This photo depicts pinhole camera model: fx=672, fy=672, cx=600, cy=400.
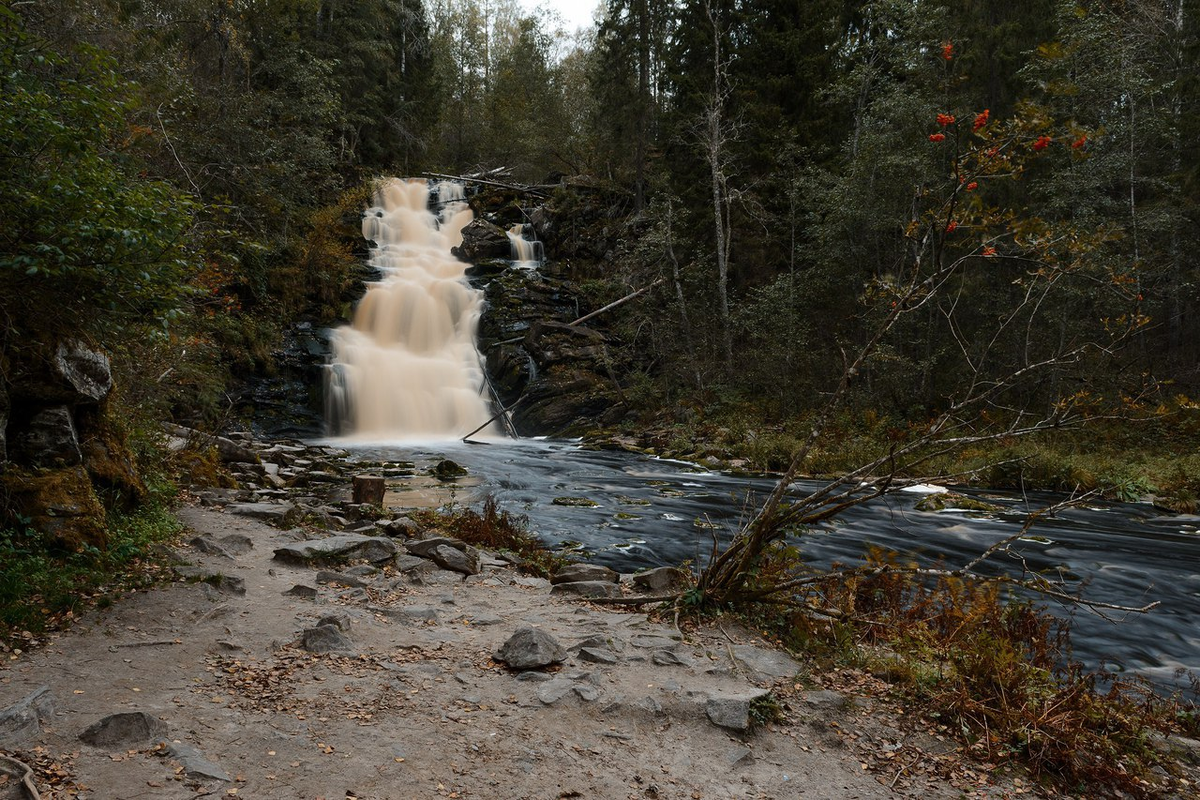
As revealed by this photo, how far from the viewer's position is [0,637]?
371 centimetres

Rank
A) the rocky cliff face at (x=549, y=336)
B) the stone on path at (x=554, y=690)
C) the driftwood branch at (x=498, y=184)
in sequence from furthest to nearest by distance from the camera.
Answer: the driftwood branch at (x=498, y=184), the rocky cliff face at (x=549, y=336), the stone on path at (x=554, y=690)

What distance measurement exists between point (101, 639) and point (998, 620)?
6.31 metres

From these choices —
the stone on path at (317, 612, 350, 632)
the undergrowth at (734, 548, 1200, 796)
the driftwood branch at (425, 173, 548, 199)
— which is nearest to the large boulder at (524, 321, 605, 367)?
the driftwood branch at (425, 173, 548, 199)

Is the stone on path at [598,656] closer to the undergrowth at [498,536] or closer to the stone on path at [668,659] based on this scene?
the stone on path at [668,659]

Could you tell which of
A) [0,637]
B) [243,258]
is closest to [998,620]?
[0,637]

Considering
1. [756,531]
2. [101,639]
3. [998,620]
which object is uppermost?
[756,531]

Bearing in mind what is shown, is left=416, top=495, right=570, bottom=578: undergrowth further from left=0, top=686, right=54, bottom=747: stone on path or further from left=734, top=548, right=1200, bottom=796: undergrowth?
left=0, top=686, right=54, bottom=747: stone on path

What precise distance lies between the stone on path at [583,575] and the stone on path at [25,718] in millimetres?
4063

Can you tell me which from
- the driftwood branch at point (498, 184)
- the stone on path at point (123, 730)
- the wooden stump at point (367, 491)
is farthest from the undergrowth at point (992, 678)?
the driftwood branch at point (498, 184)

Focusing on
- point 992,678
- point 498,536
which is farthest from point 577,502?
point 992,678

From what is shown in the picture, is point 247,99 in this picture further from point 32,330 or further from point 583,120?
point 583,120

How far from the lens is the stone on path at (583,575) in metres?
6.61

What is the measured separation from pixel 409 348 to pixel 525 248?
8.90 m

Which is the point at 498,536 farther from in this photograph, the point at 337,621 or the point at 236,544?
the point at 337,621
